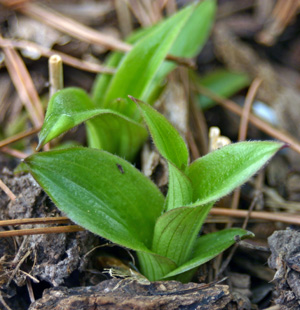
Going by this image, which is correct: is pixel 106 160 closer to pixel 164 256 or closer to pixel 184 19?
pixel 164 256

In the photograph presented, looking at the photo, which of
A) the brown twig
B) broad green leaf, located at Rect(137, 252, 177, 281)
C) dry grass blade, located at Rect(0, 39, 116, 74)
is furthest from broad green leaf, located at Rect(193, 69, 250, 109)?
broad green leaf, located at Rect(137, 252, 177, 281)

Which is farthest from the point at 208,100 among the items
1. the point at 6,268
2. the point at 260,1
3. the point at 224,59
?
the point at 6,268

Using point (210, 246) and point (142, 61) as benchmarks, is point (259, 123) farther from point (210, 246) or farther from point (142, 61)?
point (210, 246)

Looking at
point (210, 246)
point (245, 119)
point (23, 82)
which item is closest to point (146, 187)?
point (210, 246)

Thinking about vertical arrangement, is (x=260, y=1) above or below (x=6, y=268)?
above

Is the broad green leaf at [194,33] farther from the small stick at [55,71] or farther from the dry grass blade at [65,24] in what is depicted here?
the small stick at [55,71]
